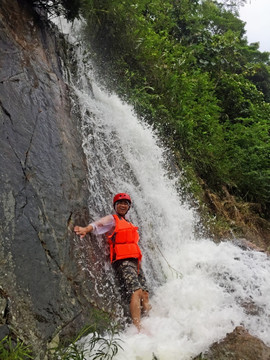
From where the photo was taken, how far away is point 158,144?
29.7ft

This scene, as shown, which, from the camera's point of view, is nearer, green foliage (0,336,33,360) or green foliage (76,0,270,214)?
green foliage (0,336,33,360)

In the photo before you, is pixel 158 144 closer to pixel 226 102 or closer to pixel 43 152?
pixel 43 152

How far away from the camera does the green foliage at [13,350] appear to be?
2.87m

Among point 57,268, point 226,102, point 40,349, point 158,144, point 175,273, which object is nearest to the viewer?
point 40,349

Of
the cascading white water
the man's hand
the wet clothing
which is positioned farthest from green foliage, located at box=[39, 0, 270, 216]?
the man's hand

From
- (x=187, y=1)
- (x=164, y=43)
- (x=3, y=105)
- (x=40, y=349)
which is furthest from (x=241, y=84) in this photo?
(x=40, y=349)

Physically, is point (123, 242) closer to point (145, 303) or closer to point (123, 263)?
point (123, 263)

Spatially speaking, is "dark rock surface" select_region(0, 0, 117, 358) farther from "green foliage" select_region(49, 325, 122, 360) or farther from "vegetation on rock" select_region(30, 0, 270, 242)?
"vegetation on rock" select_region(30, 0, 270, 242)

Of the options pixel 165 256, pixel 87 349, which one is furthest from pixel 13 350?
pixel 165 256

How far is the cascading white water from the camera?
4.11 meters

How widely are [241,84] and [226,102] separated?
51.8 inches

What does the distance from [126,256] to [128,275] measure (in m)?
0.27

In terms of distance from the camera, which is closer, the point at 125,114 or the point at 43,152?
the point at 43,152

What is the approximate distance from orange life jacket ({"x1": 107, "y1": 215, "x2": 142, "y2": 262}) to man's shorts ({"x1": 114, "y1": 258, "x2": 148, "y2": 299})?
0.27 feet
